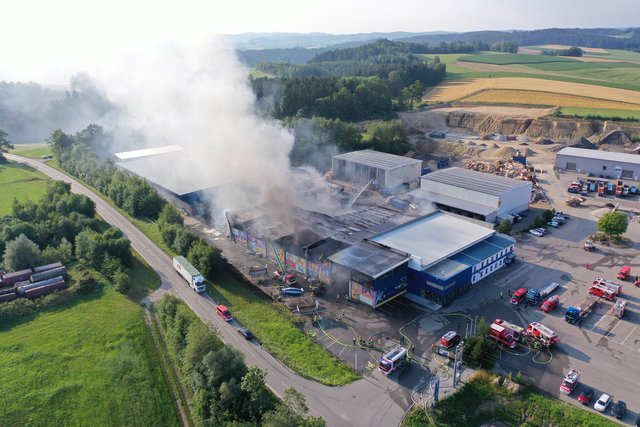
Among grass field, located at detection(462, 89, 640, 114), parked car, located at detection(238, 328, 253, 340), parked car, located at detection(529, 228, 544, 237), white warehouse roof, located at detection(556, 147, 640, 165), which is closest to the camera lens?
parked car, located at detection(238, 328, 253, 340)

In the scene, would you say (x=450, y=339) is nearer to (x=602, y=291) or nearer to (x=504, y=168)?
(x=602, y=291)

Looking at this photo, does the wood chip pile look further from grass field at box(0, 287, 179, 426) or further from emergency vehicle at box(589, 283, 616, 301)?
grass field at box(0, 287, 179, 426)

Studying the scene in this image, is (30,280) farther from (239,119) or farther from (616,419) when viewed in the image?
(616,419)

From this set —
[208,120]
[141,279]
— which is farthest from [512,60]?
[141,279]

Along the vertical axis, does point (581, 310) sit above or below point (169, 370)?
above

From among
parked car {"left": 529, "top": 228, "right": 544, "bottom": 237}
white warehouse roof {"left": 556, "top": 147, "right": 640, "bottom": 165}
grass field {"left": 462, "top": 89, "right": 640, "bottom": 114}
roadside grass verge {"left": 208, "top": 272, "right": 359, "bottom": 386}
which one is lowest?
parked car {"left": 529, "top": 228, "right": 544, "bottom": 237}

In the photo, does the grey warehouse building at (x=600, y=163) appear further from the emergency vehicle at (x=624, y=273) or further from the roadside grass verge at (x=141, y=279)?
the roadside grass verge at (x=141, y=279)

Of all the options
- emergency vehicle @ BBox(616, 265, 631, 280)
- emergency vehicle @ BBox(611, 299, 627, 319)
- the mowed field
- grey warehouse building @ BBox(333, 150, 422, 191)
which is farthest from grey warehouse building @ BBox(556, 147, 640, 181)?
emergency vehicle @ BBox(611, 299, 627, 319)
